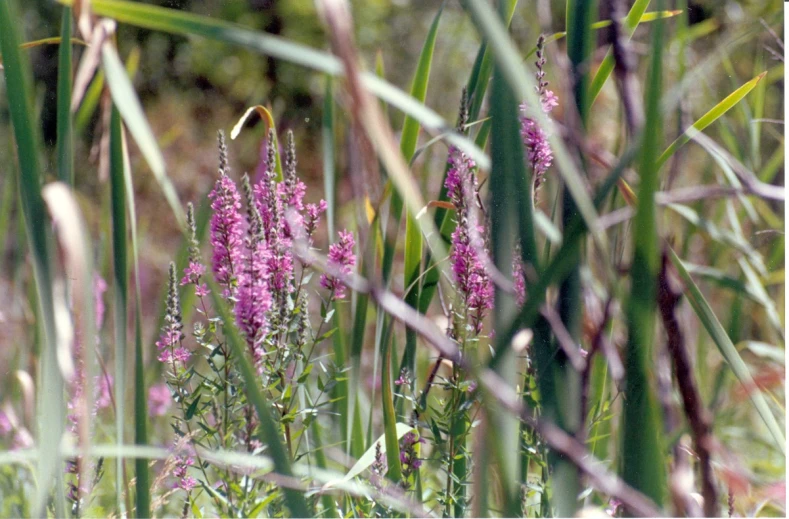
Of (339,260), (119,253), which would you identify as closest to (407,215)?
(339,260)

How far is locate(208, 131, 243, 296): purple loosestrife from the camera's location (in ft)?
2.87

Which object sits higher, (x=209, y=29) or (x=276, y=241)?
(x=209, y=29)

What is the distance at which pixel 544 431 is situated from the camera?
519 millimetres

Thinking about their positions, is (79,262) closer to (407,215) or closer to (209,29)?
(209,29)

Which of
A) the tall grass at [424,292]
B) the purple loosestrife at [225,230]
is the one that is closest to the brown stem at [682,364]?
the tall grass at [424,292]

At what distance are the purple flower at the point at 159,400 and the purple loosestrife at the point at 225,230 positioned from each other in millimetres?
783

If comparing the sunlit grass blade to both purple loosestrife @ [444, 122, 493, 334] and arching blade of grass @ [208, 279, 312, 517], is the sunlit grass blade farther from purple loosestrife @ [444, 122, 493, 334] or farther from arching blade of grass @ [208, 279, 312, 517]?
purple loosestrife @ [444, 122, 493, 334]

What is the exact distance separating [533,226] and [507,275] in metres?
0.06

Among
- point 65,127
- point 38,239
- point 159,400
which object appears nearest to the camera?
point 38,239

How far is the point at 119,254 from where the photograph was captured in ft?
2.37

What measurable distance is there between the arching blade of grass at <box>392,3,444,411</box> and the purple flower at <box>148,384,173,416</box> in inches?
30.7

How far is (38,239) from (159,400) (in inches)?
42.4

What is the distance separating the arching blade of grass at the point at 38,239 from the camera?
1.85 ft

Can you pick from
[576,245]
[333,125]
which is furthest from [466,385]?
[333,125]
